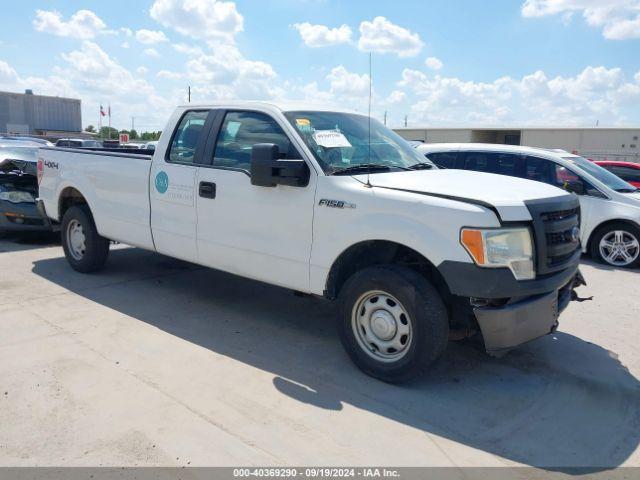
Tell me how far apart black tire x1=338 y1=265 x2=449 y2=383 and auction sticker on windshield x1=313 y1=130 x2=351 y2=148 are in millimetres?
1159

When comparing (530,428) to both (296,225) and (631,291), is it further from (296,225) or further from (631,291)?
(631,291)

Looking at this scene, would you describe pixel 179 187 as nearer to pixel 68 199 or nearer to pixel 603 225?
pixel 68 199

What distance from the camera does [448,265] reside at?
3639 mm

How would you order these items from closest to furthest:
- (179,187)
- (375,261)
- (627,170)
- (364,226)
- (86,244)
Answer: (364,226), (375,261), (179,187), (86,244), (627,170)

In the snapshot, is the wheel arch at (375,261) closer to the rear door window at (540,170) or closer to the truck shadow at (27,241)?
the rear door window at (540,170)

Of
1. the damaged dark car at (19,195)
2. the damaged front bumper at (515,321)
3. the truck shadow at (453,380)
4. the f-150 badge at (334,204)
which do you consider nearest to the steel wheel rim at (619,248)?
the truck shadow at (453,380)

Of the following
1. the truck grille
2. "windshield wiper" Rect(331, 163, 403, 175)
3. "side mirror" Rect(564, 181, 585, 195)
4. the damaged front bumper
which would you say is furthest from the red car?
the damaged front bumper

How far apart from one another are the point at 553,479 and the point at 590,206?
671 cm

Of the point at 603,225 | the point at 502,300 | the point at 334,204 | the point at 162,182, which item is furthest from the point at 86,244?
the point at 603,225

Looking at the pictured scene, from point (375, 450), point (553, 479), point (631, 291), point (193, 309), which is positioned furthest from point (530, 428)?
point (631, 291)

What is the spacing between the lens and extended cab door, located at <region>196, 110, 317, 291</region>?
14.7 feet

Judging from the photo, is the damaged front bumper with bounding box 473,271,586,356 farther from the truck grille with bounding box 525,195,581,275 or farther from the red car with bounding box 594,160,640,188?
the red car with bounding box 594,160,640,188

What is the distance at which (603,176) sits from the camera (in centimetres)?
925

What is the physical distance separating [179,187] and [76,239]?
2328 mm
